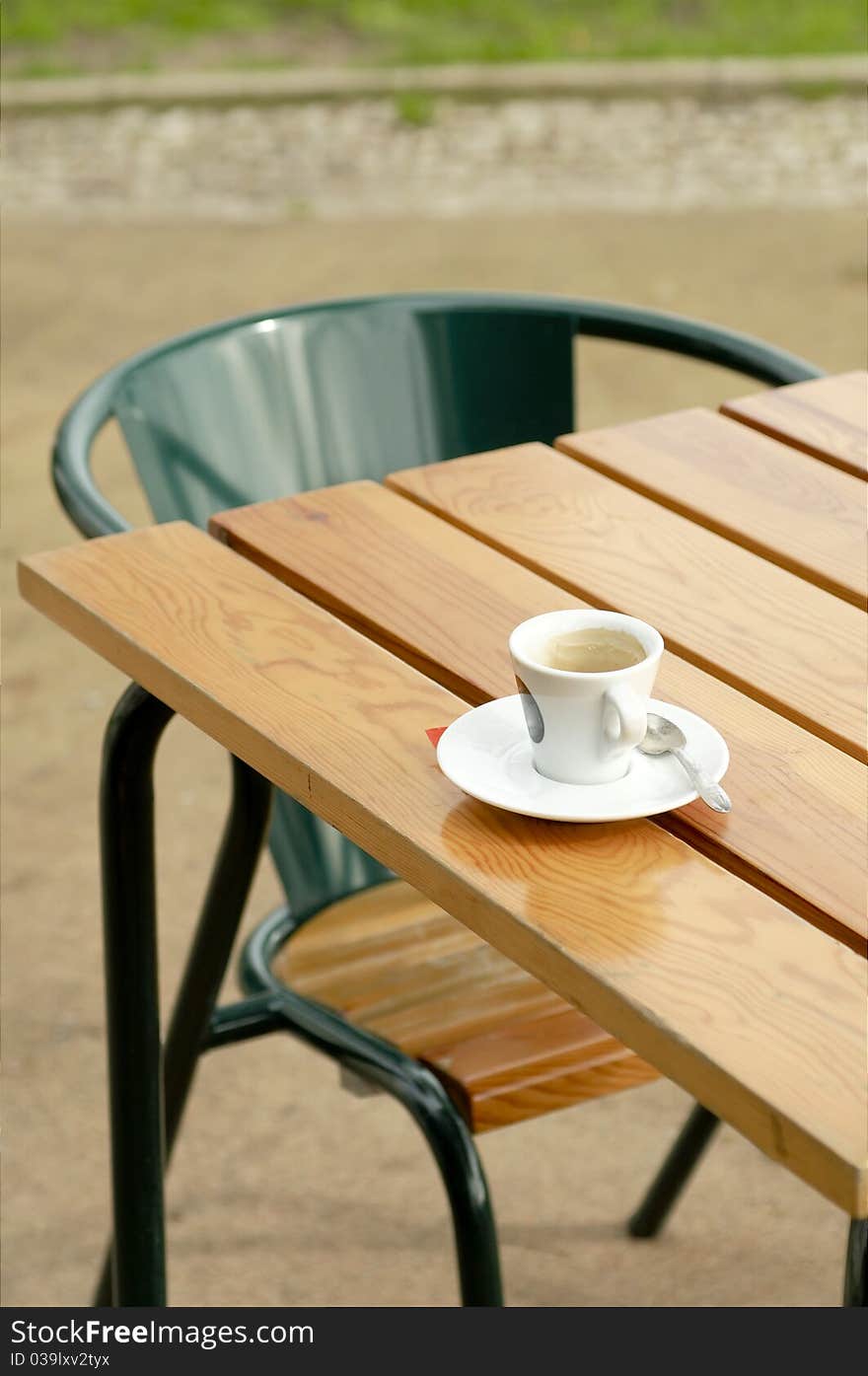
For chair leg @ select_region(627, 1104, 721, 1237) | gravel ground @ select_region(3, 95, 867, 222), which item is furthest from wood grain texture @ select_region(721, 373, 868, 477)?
gravel ground @ select_region(3, 95, 867, 222)

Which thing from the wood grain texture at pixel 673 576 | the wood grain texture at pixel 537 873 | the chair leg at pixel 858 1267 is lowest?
the chair leg at pixel 858 1267

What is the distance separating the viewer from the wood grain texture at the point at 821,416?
1.49 meters

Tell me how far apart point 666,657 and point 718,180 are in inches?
206

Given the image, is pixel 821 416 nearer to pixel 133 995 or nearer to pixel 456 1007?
pixel 456 1007

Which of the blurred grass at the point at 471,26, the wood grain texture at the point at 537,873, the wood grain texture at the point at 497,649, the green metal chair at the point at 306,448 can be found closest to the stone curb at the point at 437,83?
the blurred grass at the point at 471,26

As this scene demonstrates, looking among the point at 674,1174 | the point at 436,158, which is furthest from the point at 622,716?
the point at 436,158

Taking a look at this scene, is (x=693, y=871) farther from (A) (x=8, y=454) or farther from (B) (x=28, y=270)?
(B) (x=28, y=270)

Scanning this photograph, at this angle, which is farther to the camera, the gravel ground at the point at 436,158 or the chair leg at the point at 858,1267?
the gravel ground at the point at 436,158

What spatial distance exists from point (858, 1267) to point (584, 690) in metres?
0.36

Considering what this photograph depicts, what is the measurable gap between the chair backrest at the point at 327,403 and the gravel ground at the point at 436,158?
398 cm

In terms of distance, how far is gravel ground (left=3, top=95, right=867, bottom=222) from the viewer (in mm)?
5875

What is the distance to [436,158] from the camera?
6.28 meters

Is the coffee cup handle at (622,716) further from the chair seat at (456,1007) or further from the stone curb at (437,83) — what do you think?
the stone curb at (437,83)

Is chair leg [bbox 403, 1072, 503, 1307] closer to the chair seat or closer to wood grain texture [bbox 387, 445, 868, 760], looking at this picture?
the chair seat
